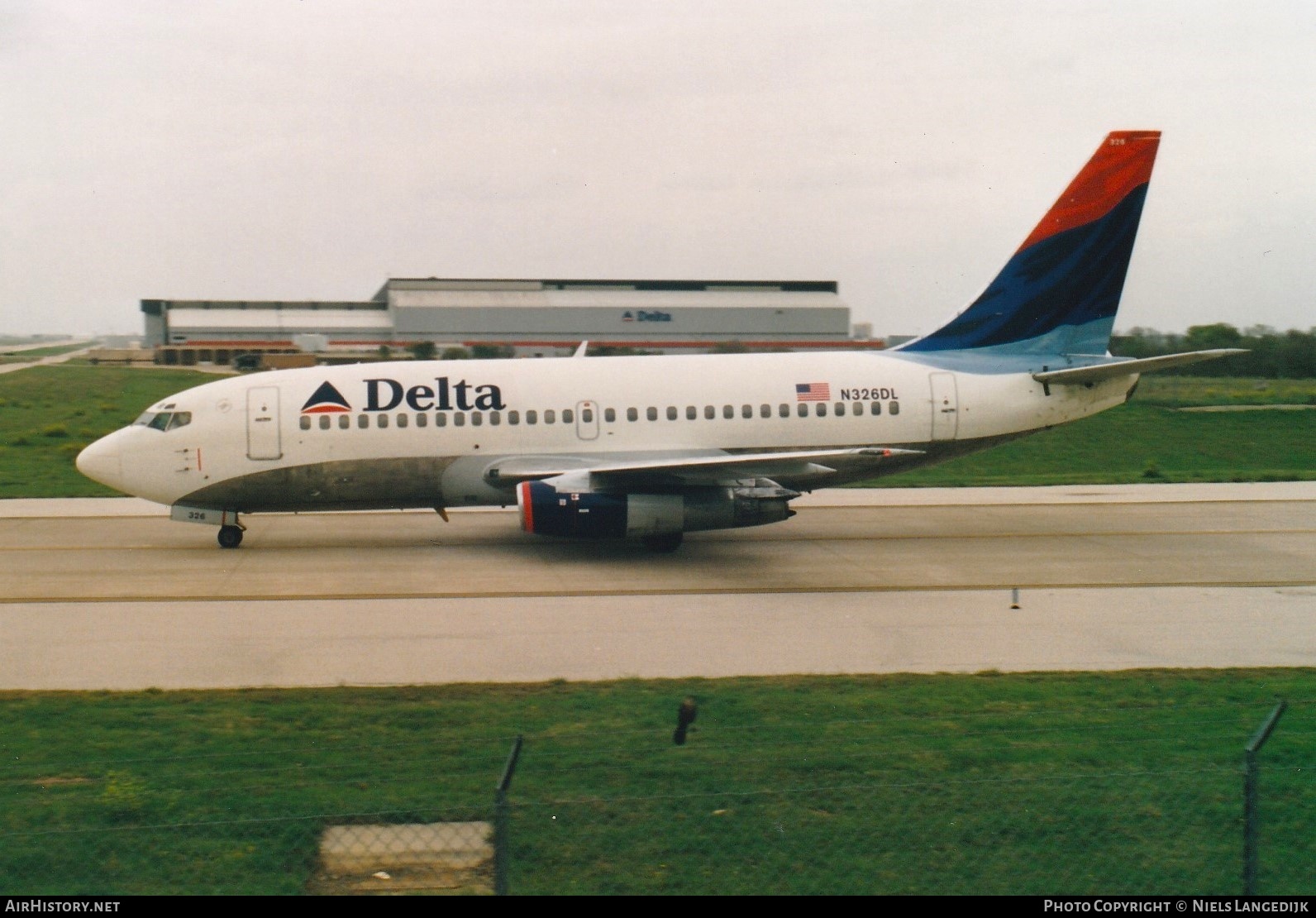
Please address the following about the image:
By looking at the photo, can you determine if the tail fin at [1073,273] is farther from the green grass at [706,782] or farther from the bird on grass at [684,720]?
the bird on grass at [684,720]

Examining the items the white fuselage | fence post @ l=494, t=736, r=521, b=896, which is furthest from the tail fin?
fence post @ l=494, t=736, r=521, b=896

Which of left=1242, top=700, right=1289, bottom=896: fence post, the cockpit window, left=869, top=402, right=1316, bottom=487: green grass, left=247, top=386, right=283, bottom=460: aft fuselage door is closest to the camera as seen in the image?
left=1242, top=700, right=1289, bottom=896: fence post

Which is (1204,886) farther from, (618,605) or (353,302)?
(353,302)

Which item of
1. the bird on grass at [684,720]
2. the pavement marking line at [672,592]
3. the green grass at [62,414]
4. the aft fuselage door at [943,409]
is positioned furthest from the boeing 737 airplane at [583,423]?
the bird on grass at [684,720]

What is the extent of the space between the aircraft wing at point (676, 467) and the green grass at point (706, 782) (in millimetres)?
7101

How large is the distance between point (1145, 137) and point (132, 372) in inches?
2292

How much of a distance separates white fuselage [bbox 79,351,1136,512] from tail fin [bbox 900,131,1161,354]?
1848 millimetres

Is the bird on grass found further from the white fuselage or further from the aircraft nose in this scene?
the aircraft nose

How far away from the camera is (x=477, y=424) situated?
22312 millimetres

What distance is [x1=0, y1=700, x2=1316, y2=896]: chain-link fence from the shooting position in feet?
23.9

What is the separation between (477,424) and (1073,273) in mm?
12450

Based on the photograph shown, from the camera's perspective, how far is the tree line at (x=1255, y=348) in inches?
2298

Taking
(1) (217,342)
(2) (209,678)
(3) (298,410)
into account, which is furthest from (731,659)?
(1) (217,342)

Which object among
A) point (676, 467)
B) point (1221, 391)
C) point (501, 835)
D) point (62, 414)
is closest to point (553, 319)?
point (62, 414)
